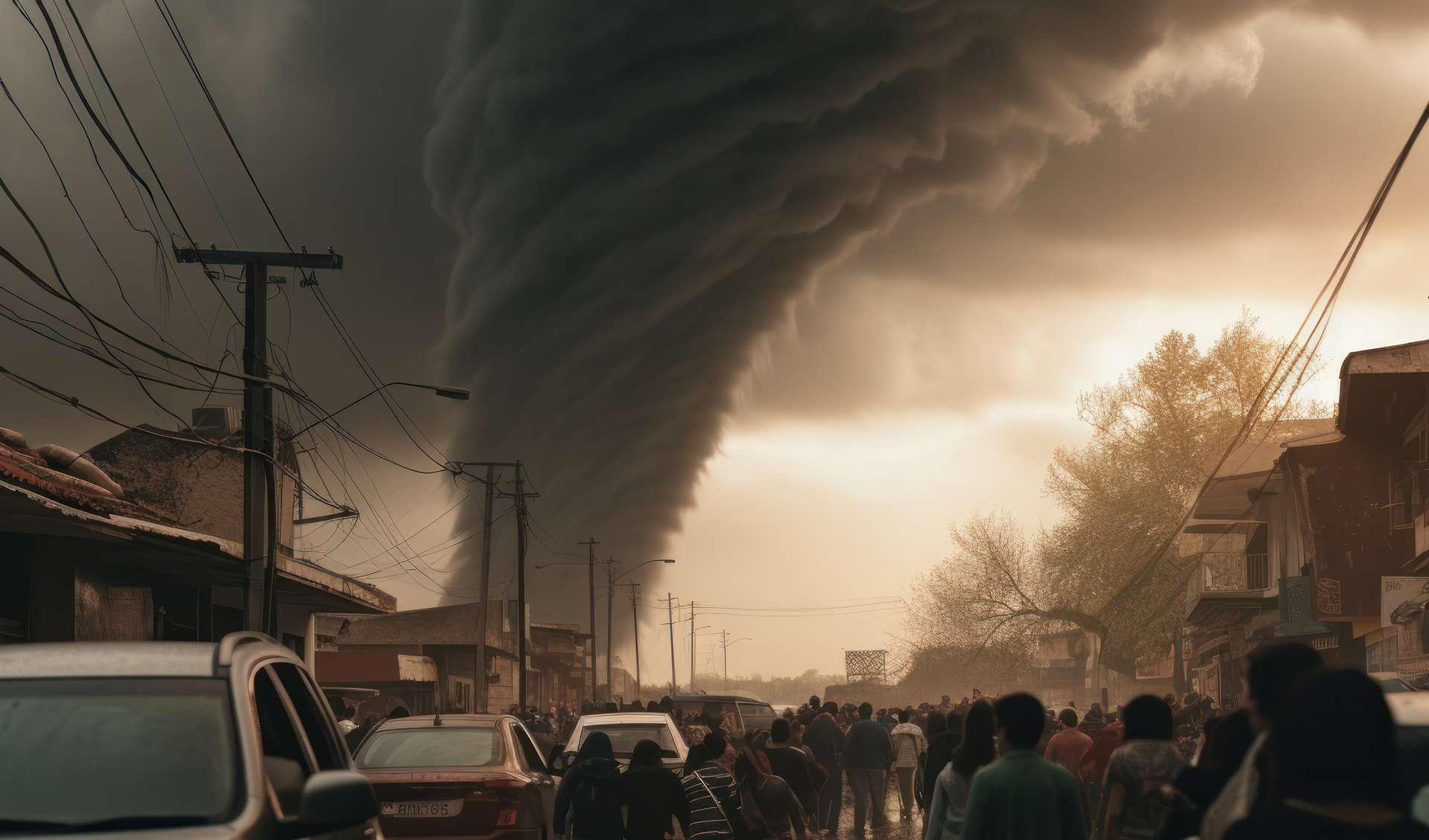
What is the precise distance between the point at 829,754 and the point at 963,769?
10.8m

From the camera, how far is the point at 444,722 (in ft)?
39.0

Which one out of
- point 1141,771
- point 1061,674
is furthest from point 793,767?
point 1061,674

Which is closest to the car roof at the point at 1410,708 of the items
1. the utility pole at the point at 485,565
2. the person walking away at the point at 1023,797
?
the person walking away at the point at 1023,797

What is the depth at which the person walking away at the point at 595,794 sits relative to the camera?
9.34 metres

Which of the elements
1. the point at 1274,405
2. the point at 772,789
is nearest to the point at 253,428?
the point at 772,789

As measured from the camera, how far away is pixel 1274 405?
53.1 m

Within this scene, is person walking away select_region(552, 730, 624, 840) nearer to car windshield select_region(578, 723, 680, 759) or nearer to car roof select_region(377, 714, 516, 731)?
car roof select_region(377, 714, 516, 731)

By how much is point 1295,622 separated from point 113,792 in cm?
3144

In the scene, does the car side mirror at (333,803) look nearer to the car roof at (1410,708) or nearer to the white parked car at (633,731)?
the car roof at (1410,708)

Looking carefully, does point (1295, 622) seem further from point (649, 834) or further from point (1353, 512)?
point (649, 834)

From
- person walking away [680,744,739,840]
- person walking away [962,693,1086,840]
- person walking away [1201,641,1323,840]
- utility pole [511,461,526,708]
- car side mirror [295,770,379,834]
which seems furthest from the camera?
Answer: utility pole [511,461,526,708]

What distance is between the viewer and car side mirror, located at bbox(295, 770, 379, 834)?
4.68 m

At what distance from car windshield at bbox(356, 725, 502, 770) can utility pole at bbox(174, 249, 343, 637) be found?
334 inches

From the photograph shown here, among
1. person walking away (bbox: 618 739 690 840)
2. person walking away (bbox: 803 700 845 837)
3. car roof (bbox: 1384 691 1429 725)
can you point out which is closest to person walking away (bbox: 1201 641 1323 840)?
car roof (bbox: 1384 691 1429 725)
